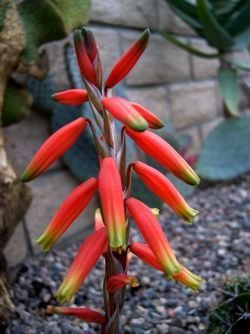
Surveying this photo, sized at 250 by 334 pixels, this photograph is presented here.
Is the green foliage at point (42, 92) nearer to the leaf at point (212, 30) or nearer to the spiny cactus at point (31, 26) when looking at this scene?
the spiny cactus at point (31, 26)

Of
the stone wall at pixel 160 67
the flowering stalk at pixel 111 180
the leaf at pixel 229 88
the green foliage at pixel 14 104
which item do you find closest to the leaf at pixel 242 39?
the leaf at pixel 229 88

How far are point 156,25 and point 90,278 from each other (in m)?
1.18

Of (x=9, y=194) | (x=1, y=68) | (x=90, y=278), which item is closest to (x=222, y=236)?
(x=90, y=278)

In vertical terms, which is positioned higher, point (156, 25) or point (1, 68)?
point (1, 68)

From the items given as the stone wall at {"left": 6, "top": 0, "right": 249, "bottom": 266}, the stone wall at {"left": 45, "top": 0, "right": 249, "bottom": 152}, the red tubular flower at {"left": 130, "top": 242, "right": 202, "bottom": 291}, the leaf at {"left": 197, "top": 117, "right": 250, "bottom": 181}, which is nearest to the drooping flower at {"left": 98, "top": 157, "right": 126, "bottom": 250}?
the red tubular flower at {"left": 130, "top": 242, "right": 202, "bottom": 291}

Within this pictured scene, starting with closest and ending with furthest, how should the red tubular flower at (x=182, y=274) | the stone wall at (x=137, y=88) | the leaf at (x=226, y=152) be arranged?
the red tubular flower at (x=182, y=274) → the stone wall at (x=137, y=88) → the leaf at (x=226, y=152)

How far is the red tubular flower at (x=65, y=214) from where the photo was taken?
0.66 meters

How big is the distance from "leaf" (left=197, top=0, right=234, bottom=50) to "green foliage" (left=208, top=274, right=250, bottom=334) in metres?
1.04

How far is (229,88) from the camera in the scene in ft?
6.68

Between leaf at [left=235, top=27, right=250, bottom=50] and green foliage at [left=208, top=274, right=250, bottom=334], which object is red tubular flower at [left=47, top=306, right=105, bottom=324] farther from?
leaf at [left=235, top=27, right=250, bottom=50]

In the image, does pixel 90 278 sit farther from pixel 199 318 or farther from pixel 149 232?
pixel 149 232

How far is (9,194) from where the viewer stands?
105cm

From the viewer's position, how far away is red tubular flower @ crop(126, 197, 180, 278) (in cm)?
62

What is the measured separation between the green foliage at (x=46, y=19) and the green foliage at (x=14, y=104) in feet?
0.34
